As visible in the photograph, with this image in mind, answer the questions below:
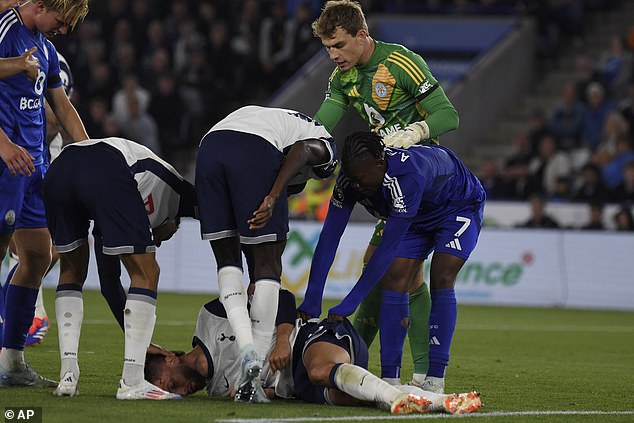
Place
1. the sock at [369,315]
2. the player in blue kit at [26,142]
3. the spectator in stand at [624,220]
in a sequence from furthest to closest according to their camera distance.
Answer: the spectator in stand at [624,220] → the sock at [369,315] → the player in blue kit at [26,142]

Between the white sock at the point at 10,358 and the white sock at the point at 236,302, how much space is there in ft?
4.54

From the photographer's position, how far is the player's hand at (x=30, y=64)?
23.4 ft

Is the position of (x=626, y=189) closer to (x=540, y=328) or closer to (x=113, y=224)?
(x=540, y=328)

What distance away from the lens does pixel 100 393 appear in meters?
6.95

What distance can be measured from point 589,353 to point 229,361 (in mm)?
5000

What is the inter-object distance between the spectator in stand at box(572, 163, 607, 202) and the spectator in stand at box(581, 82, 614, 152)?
5.89ft

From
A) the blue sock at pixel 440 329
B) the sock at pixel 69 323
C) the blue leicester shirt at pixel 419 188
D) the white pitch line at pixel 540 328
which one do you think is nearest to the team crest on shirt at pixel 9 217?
the sock at pixel 69 323

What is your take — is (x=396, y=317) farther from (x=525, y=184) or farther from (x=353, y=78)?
(x=525, y=184)

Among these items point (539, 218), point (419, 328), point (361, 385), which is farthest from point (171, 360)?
point (539, 218)

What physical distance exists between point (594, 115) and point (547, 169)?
1411 millimetres

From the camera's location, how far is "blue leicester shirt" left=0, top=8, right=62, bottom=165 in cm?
723

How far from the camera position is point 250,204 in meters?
6.73

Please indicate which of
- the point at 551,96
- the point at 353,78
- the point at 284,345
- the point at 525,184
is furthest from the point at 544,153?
the point at 284,345

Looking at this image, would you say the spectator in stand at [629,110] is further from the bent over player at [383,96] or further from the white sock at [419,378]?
the white sock at [419,378]
